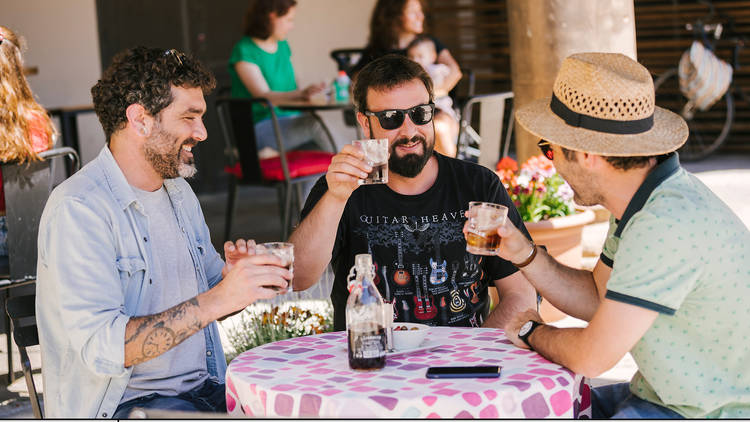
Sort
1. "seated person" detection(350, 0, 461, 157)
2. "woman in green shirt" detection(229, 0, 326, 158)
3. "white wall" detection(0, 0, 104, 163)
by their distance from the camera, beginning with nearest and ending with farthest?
"seated person" detection(350, 0, 461, 157) < "woman in green shirt" detection(229, 0, 326, 158) < "white wall" detection(0, 0, 104, 163)

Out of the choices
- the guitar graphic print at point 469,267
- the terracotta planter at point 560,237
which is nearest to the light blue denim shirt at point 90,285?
the guitar graphic print at point 469,267

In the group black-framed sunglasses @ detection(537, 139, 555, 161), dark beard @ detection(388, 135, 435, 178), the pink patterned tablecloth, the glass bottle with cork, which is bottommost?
the pink patterned tablecloth

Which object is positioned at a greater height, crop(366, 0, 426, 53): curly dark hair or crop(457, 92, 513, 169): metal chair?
crop(366, 0, 426, 53): curly dark hair

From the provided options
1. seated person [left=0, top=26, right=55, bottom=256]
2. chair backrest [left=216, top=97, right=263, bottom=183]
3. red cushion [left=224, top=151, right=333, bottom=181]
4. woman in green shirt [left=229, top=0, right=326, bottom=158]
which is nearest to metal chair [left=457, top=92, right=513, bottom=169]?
red cushion [left=224, top=151, right=333, bottom=181]

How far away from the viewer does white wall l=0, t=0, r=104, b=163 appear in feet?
24.7

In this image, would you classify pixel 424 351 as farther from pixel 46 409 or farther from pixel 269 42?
pixel 269 42

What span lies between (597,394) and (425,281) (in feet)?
2.00

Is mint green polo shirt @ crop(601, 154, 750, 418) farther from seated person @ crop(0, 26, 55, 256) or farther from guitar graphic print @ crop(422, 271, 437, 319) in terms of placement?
seated person @ crop(0, 26, 55, 256)

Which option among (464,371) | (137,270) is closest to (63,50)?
(137,270)

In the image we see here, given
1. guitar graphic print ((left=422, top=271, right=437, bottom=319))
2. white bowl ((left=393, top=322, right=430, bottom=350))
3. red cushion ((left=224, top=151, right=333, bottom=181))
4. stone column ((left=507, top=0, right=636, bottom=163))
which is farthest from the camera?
red cushion ((left=224, top=151, right=333, bottom=181))

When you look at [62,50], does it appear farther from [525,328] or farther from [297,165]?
[525,328]

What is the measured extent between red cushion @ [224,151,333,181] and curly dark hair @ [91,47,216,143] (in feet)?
11.5

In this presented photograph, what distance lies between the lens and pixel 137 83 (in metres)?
2.47

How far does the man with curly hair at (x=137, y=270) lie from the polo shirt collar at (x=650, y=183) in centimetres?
83
